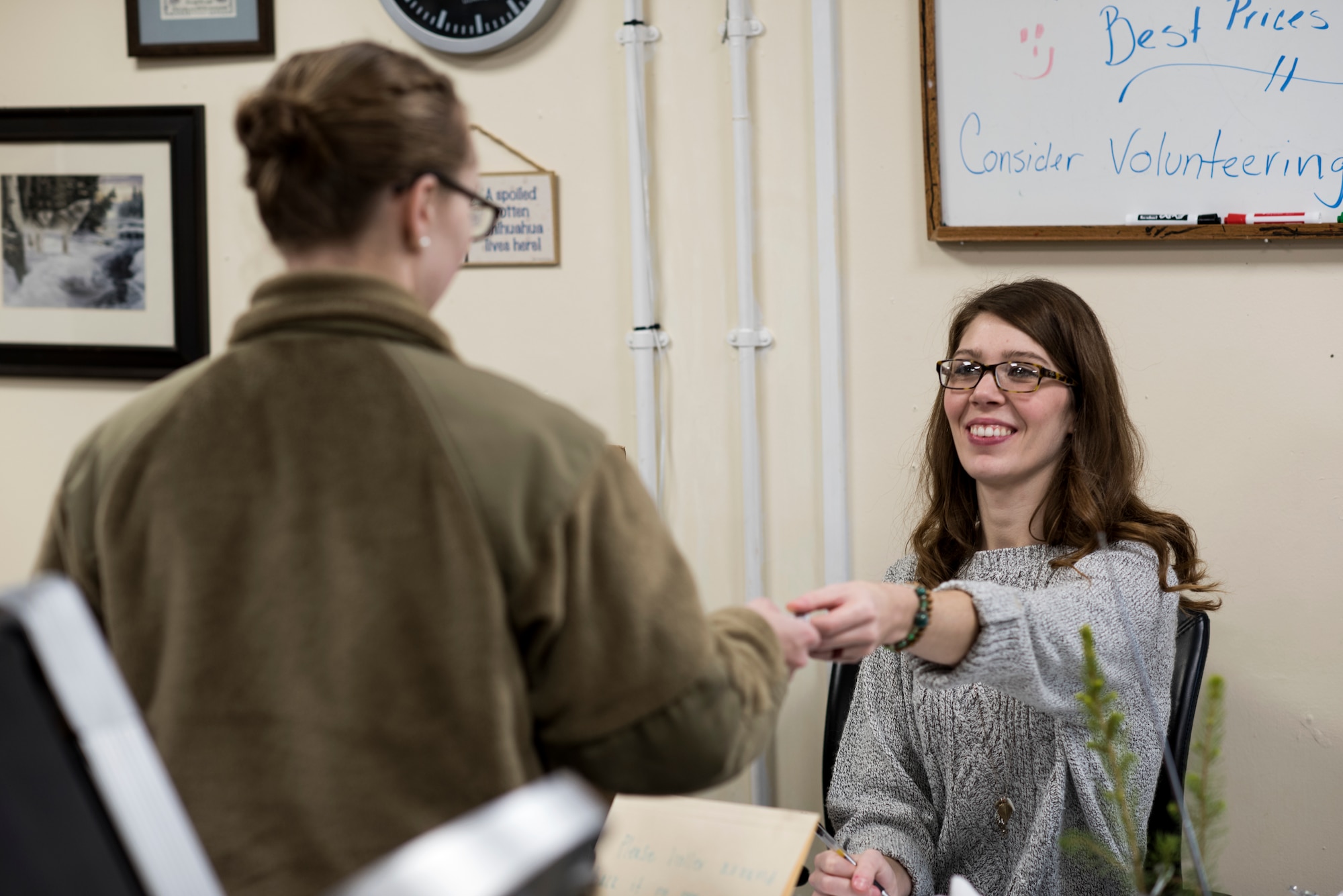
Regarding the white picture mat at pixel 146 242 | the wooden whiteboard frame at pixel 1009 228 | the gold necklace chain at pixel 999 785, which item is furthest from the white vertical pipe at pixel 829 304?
the white picture mat at pixel 146 242

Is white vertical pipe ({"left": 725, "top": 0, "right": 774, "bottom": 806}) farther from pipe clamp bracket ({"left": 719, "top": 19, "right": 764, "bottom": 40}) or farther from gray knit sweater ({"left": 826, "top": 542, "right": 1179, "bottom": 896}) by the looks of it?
gray knit sweater ({"left": 826, "top": 542, "right": 1179, "bottom": 896})

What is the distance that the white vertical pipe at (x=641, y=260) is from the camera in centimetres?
191

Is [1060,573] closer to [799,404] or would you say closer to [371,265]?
[799,404]

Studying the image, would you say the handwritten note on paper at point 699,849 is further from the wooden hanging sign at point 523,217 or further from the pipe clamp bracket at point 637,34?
the pipe clamp bracket at point 637,34

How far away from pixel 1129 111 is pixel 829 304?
55 centimetres

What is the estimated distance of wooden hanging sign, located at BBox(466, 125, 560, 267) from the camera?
6.55ft

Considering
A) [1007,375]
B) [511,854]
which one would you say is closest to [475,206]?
[511,854]

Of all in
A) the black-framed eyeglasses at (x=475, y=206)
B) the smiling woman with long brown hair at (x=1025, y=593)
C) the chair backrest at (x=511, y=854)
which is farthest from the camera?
the smiling woman with long brown hair at (x=1025, y=593)

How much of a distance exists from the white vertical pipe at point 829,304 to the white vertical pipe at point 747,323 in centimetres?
11

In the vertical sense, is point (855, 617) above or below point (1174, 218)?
below

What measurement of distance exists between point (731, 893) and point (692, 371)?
0.96 meters

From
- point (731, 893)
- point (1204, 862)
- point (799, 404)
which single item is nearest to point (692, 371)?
point (799, 404)

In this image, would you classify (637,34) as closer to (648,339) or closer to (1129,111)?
(648,339)

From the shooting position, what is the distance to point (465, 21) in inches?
77.5
